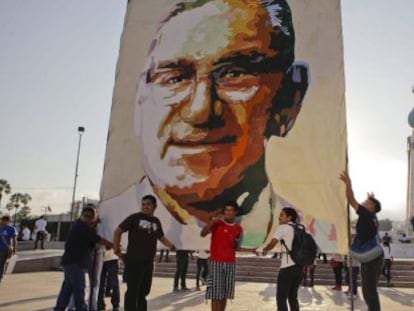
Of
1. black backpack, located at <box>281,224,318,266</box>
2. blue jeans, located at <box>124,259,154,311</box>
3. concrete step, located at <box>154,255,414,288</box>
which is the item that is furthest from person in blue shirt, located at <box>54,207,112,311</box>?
concrete step, located at <box>154,255,414,288</box>

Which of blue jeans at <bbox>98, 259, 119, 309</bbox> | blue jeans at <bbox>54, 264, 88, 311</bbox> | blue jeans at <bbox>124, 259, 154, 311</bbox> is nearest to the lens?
blue jeans at <bbox>124, 259, 154, 311</bbox>

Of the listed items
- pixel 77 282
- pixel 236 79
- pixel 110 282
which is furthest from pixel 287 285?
pixel 110 282

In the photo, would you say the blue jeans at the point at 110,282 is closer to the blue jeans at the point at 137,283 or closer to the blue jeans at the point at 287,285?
the blue jeans at the point at 137,283

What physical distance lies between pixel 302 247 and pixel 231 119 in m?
2.21

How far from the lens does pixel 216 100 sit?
6.81 meters

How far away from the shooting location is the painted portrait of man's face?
21.7 feet

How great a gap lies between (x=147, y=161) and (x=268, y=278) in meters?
11.3

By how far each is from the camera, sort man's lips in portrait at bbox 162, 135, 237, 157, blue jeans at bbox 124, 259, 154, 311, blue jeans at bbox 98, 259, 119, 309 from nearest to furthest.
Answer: blue jeans at bbox 124, 259, 154, 311 < man's lips in portrait at bbox 162, 135, 237, 157 < blue jeans at bbox 98, 259, 119, 309

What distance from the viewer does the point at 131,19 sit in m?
7.50

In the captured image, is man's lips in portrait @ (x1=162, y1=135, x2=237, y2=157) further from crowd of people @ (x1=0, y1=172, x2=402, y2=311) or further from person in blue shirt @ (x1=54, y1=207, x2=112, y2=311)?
person in blue shirt @ (x1=54, y1=207, x2=112, y2=311)

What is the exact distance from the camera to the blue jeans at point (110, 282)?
7637mm

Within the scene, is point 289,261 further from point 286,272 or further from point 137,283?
point 137,283

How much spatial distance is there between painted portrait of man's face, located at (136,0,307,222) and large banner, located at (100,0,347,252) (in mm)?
16

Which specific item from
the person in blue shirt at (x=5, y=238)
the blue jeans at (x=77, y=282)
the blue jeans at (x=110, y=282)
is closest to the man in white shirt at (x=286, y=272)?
the blue jeans at (x=77, y=282)
